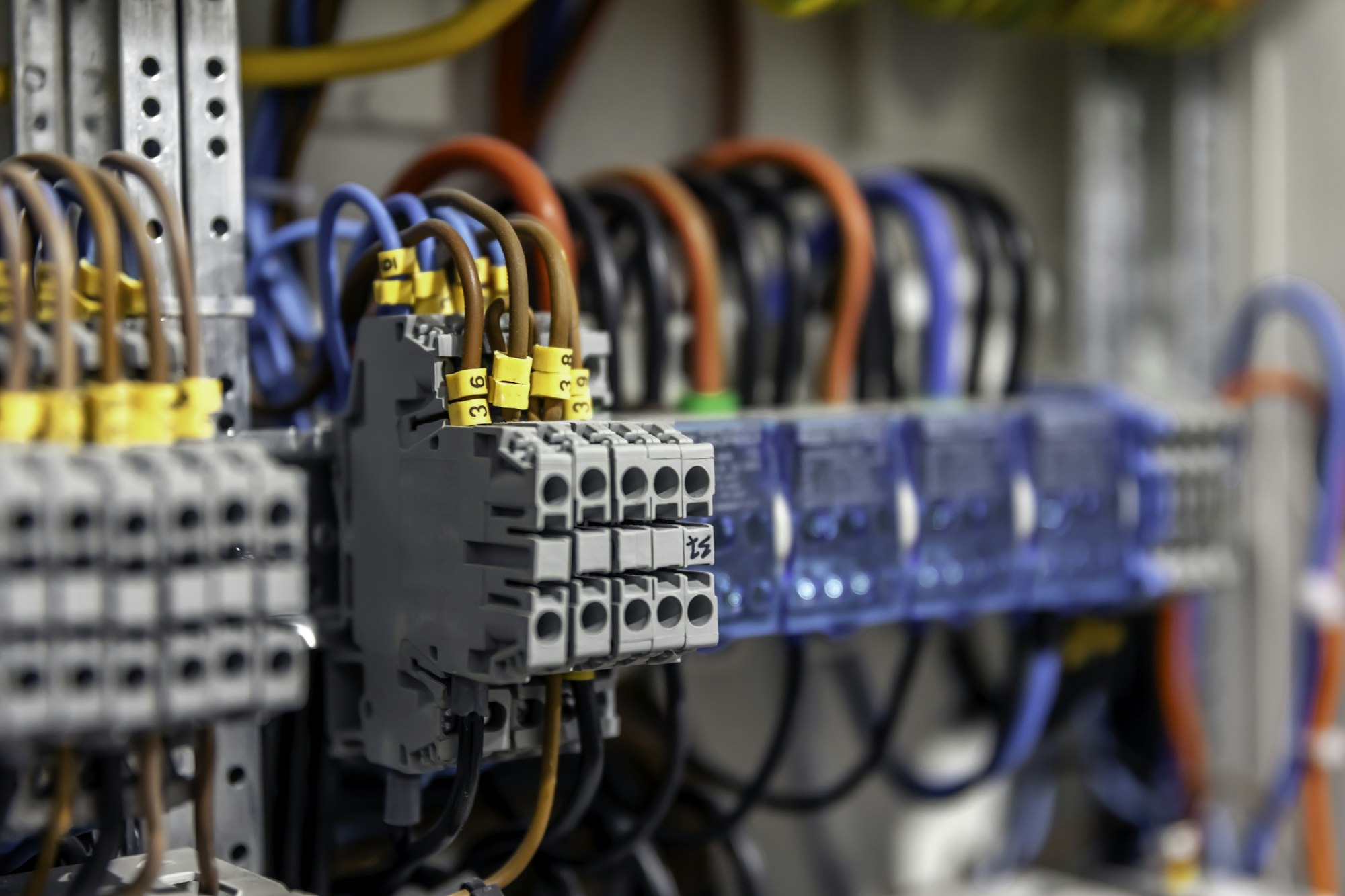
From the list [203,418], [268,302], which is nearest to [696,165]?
[268,302]

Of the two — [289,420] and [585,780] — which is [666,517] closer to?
[585,780]

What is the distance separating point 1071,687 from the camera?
1.56 metres

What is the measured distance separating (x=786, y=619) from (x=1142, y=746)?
787 millimetres

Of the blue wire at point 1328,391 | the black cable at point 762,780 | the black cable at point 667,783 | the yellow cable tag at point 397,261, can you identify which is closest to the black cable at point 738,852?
the black cable at point 762,780

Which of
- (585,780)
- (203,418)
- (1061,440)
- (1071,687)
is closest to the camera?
(203,418)

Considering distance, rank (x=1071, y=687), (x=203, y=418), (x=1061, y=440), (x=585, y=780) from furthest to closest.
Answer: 1. (x=1071, y=687)
2. (x=1061, y=440)
3. (x=585, y=780)
4. (x=203, y=418)

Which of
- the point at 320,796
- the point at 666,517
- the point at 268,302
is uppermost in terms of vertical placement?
the point at 268,302

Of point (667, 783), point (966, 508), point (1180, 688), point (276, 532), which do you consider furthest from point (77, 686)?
point (1180, 688)

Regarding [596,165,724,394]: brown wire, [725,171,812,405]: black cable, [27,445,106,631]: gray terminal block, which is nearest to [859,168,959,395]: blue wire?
[725,171,812,405]: black cable

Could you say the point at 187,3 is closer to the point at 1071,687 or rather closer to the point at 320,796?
the point at 320,796

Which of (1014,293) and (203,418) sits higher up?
(1014,293)

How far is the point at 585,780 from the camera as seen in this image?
0.88 metres

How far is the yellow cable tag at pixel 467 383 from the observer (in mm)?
784

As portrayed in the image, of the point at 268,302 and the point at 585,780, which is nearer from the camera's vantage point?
the point at 585,780
